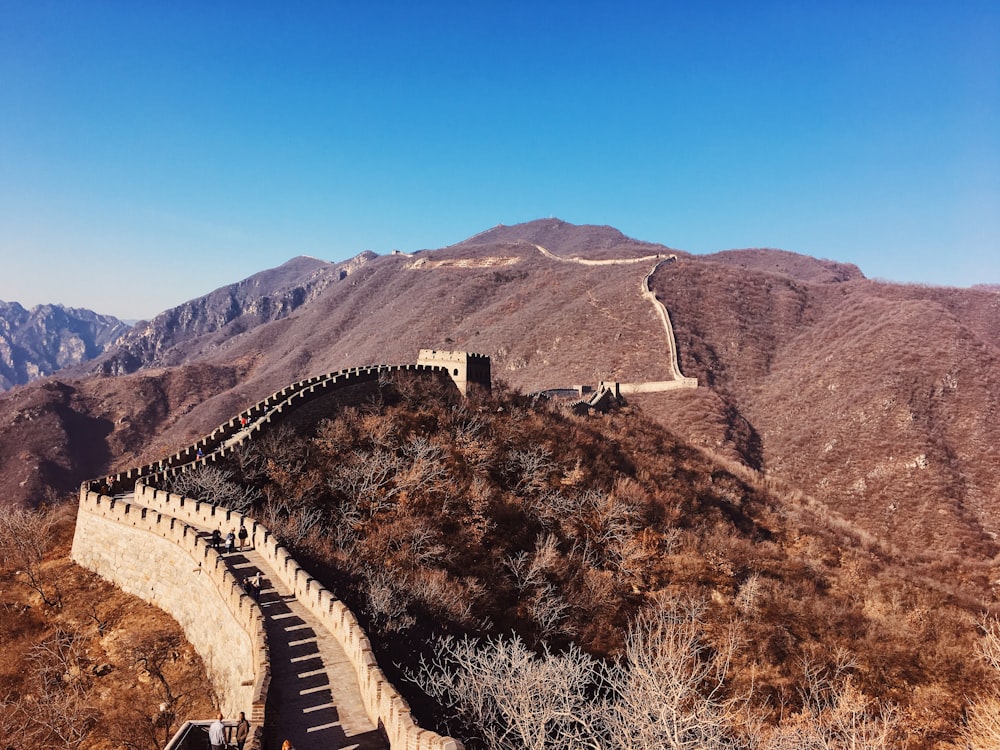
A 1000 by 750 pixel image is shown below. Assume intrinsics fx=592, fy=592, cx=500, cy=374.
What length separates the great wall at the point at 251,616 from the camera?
1127 centimetres

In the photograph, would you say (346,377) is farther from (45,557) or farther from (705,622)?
(705,622)

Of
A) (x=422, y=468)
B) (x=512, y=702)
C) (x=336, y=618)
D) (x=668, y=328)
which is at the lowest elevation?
(x=512, y=702)

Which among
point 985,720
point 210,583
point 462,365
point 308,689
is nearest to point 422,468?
point 462,365

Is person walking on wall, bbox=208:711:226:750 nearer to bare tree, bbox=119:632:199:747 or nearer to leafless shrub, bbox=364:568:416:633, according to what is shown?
bare tree, bbox=119:632:199:747

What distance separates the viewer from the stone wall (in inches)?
533

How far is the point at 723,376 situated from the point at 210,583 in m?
70.3

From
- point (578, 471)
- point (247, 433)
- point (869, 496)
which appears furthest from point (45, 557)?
point (869, 496)

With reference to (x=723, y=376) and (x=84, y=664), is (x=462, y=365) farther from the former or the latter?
(x=723, y=376)

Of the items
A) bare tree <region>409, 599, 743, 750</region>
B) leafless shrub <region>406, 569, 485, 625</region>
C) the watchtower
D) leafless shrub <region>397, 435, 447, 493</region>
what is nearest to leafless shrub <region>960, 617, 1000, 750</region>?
bare tree <region>409, 599, 743, 750</region>

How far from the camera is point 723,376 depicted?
76312mm

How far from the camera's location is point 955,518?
155 feet

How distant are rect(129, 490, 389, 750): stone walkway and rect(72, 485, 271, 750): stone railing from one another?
577mm

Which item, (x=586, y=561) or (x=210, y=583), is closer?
(x=210, y=583)

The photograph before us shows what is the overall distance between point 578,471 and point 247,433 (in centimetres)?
1957
